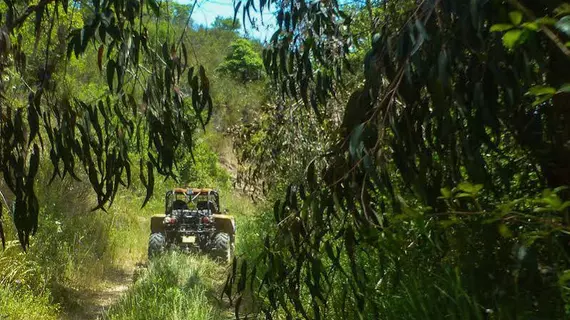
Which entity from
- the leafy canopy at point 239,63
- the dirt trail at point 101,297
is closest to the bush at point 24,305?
the dirt trail at point 101,297

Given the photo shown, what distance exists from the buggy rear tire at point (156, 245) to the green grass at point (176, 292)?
1.77 ft

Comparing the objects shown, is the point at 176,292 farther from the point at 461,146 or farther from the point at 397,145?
the point at 461,146

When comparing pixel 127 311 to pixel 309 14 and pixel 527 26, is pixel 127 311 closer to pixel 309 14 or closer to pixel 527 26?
pixel 309 14

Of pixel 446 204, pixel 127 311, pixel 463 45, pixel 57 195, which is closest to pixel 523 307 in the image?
pixel 446 204

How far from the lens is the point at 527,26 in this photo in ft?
6.36

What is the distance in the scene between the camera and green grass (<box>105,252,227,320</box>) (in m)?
7.47

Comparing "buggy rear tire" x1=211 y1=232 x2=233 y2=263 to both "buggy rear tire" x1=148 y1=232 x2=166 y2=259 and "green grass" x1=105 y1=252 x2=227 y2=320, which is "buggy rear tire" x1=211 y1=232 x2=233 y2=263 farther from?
"buggy rear tire" x1=148 y1=232 x2=166 y2=259

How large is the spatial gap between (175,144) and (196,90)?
1.03ft

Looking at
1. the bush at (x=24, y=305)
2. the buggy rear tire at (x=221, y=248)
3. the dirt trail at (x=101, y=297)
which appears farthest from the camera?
the buggy rear tire at (x=221, y=248)

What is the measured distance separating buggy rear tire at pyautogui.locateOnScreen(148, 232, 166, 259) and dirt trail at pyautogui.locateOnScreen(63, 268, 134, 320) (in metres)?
0.73

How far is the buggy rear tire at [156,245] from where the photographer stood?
12469 mm

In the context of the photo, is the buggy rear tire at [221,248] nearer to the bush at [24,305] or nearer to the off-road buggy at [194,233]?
the off-road buggy at [194,233]

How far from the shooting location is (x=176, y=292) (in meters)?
7.92

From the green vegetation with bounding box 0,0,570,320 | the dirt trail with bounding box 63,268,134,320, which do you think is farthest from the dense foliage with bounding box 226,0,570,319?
the dirt trail with bounding box 63,268,134,320
